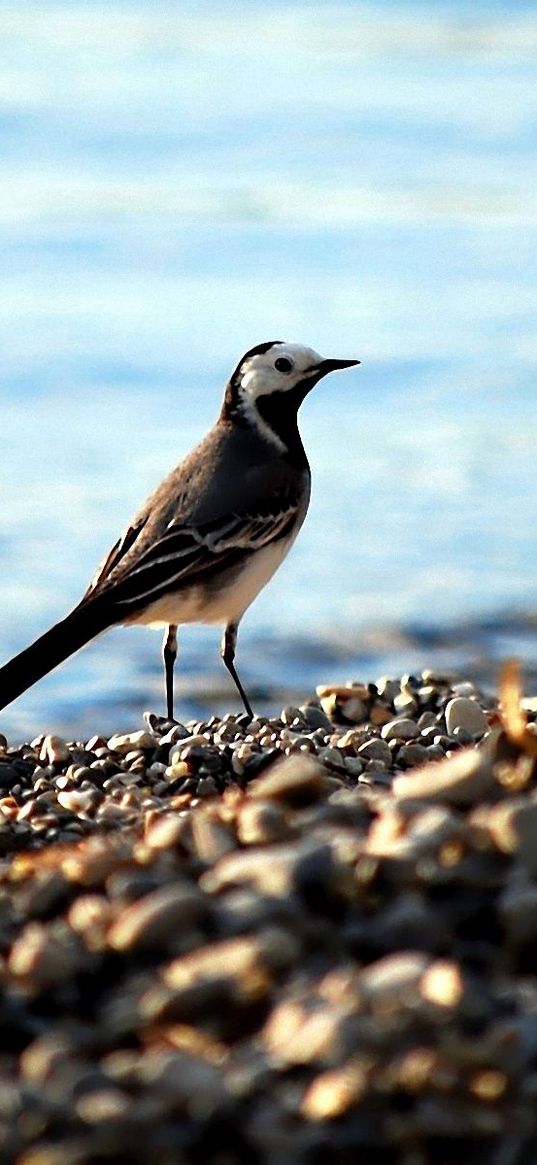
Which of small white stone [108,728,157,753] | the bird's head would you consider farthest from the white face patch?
small white stone [108,728,157,753]

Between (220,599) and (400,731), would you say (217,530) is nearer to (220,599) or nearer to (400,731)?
(220,599)

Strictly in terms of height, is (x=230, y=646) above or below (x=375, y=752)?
above

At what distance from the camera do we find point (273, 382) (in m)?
10.1

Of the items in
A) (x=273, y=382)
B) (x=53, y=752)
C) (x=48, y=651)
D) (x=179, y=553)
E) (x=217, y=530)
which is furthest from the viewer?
(x=273, y=382)

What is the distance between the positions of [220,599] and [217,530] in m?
0.31

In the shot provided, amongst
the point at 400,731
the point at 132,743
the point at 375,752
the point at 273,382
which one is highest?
the point at 273,382

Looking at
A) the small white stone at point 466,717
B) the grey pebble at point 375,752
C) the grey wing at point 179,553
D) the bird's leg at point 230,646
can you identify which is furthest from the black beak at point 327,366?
the grey pebble at point 375,752

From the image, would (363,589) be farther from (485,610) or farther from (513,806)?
(513,806)

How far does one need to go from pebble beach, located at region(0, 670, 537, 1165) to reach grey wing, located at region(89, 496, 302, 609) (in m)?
3.26

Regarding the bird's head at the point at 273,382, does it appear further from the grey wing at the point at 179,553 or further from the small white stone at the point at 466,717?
the small white stone at the point at 466,717

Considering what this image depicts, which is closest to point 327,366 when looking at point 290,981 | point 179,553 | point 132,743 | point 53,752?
point 179,553

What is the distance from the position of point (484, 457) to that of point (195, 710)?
5.10 meters

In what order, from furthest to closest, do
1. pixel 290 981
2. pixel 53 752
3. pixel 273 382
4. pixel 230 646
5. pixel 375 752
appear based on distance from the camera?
pixel 273 382 < pixel 230 646 < pixel 53 752 < pixel 375 752 < pixel 290 981

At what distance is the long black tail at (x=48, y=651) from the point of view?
862 cm
